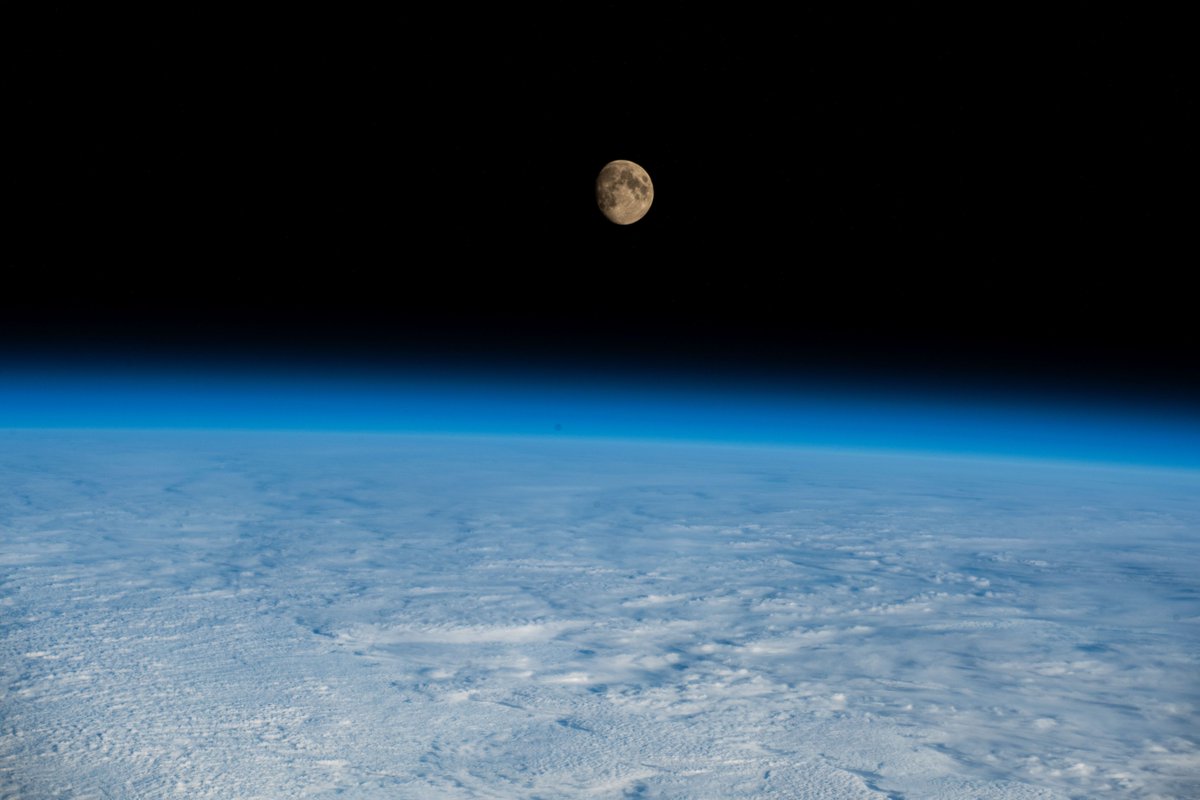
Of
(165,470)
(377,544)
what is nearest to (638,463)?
(165,470)

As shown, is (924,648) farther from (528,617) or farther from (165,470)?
(165,470)

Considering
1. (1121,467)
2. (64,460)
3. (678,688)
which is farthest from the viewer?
(1121,467)

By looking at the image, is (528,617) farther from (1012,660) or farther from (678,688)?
(1012,660)

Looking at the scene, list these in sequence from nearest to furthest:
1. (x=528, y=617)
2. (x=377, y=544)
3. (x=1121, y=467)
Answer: (x=528, y=617) → (x=377, y=544) → (x=1121, y=467)

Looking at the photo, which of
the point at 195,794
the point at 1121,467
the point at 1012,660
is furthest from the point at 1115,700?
the point at 1121,467

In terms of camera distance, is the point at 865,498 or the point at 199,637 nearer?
the point at 199,637

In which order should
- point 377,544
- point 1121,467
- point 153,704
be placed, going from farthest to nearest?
1. point 1121,467
2. point 377,544
3. point 153,704
